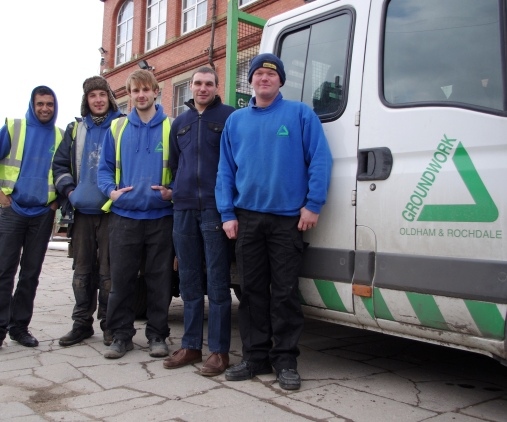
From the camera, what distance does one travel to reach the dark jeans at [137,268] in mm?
4043

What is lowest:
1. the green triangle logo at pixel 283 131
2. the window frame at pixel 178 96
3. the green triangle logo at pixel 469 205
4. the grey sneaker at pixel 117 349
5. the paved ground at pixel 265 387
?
the paved ground at pixel 265 387

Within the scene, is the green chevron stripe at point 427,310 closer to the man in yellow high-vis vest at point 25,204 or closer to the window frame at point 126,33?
the man in yellow high-vis vest at point 25,204

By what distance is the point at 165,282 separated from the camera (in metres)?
4.12

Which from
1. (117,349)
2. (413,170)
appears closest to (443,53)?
(413,170)

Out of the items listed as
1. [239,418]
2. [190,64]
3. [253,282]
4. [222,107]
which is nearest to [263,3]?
[190,64]

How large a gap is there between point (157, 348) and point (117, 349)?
0.93 ft

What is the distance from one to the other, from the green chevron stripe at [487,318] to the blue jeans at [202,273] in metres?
1.55

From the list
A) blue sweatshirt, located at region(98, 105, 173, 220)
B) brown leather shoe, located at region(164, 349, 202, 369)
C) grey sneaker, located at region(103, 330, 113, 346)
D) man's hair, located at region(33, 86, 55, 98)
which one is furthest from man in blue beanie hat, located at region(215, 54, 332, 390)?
man's hair, located at region(33, 86, 55, 98)

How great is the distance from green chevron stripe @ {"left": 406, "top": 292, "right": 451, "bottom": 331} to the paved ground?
47cm

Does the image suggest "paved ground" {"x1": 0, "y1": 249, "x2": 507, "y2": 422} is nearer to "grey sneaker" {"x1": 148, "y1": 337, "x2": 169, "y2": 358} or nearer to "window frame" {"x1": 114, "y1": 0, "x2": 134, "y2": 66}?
"grey sneaker" {"x1": 148, "y1": 337, "x2": 169, "y2": 358}

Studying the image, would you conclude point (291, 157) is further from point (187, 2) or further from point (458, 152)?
point (187, 2)

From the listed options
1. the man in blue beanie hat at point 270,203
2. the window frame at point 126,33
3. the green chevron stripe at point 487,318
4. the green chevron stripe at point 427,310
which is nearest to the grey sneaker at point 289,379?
the man in blue beanie hat at point 270,203

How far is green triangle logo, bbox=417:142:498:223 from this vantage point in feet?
8.85

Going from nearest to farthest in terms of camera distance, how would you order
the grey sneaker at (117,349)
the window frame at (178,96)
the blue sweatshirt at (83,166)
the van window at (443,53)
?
the van window at (443,53)
the grey sneaker at (117,349)
the blue sweatshirt at (83,166)
the window frame at (178,96)
